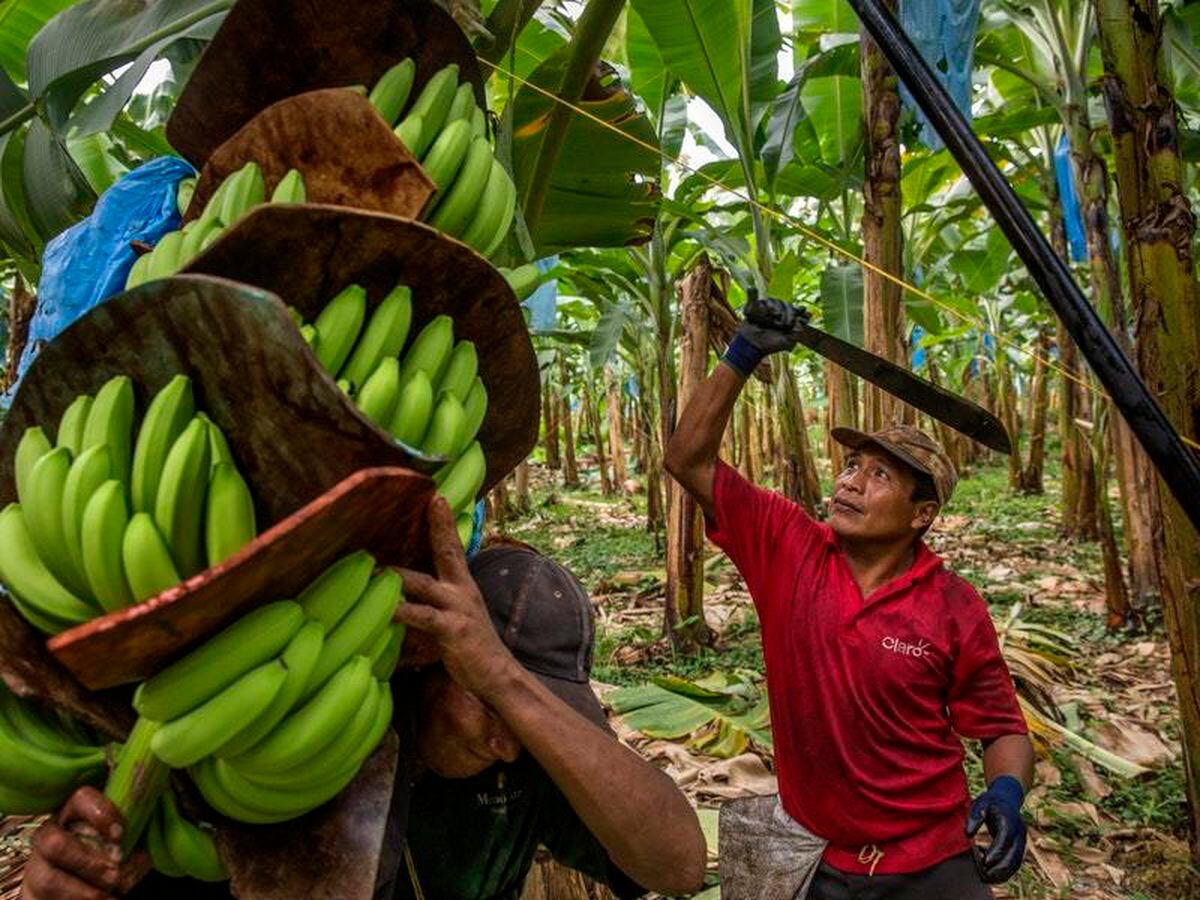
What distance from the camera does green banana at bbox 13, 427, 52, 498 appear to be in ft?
2.17

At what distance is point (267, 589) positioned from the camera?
593mm

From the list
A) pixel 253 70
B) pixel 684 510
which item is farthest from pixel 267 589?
pixel 684 510

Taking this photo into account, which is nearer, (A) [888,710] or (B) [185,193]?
(B) [185,193]

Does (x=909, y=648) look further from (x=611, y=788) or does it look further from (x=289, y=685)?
(x=289, y=685)

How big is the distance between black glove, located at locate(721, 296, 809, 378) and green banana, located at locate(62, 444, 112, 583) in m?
1.76

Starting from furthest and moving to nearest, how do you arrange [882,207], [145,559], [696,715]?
[696,715] < [882,207] < [145,559]

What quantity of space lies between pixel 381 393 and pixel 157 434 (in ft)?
0.54

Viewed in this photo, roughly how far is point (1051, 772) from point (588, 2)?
312 cm

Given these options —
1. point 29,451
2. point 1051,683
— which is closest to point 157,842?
point 29,451

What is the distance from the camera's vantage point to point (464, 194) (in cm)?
89

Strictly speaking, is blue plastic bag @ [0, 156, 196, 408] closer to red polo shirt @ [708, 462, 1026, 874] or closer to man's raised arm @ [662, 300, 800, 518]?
man's raised arm @ [662, 300, 800, 518]

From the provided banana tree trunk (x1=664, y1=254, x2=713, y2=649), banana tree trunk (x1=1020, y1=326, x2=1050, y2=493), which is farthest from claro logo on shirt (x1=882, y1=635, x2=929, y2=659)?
banana tree trunk (x1=1020, y1=326, x2=1050, y2=493)

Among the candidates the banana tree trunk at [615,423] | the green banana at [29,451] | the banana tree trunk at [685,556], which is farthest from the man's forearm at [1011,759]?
the banana tree trunk at [615,423]

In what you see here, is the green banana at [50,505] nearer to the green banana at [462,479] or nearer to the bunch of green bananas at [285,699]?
the bunch of green bananas at [285,699]
